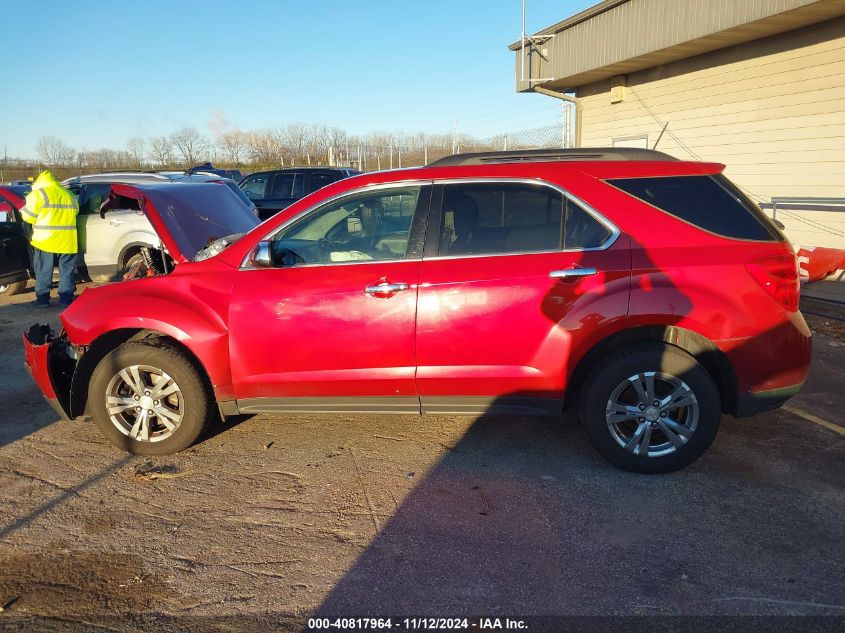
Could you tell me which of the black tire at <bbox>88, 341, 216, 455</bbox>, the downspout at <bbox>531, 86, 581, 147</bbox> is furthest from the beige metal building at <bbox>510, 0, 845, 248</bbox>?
the black tire at <bbox>88, 341, 216, 455</bbox>

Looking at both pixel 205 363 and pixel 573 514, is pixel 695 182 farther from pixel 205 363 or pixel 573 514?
pixel 205 363

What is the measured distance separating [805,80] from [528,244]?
839 cm

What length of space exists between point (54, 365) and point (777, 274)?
468cm

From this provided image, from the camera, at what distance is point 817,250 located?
8836 millimetres

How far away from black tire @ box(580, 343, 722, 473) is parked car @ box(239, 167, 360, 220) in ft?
37.3

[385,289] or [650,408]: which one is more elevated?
[385,289]

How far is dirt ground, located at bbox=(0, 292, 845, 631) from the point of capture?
2855mm

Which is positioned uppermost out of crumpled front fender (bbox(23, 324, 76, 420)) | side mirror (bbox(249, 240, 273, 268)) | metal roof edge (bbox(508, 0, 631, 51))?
metal roof edge (bbox(508, 0, 631, 51))

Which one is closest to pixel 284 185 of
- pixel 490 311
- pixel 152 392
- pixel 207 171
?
pixel 207 171

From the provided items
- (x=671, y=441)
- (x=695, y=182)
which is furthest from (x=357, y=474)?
(x=695, y=182)

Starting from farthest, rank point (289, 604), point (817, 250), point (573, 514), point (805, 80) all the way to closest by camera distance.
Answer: point (805, 80) < point (817, 250) < point (573, 514) < point (289, 604)

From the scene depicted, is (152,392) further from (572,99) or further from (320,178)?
(572,99)

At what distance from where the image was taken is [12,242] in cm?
930

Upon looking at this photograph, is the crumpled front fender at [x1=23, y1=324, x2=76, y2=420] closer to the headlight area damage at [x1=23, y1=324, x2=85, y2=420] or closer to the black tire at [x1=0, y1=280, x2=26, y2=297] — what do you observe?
the headlight area damage at [x1=23, y1=324, x2=85, y2=420]
